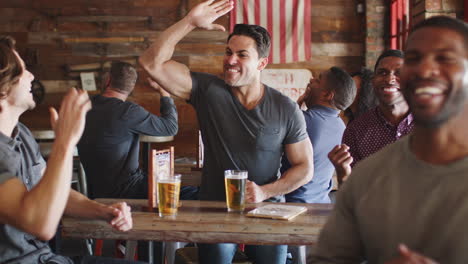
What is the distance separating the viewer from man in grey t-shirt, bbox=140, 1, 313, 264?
2076mm

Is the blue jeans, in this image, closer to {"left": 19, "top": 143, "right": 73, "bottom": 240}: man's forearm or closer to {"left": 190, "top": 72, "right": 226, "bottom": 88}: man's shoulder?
{"left": 190, "top": 72, "right": 226, "bottom": 88}: man's shoulder

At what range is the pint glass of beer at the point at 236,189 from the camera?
1724 mm

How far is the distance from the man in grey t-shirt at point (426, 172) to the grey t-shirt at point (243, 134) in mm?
977

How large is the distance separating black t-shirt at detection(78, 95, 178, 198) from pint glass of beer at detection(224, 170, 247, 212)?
60.7 inches

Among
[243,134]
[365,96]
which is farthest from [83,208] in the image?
[365,96]

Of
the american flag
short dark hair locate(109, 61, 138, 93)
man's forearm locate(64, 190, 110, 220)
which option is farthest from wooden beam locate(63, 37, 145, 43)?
man's forearm locate(64, 190, 110, 220)

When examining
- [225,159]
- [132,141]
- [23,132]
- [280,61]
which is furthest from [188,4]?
[23,132]

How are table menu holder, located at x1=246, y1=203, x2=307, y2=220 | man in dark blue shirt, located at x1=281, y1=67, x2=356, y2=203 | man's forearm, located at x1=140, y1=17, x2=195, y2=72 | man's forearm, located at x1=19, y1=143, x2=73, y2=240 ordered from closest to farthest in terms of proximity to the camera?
man's forearm, located at x1=19, y1=143, x2=73, y2=240, table menu holder, located at x1=246, y1=203, x2=307, y2=220, man's forearm, located at x1=140, y1=17, x2=195, y2=72, man in dark blue shirt, located at x1=281, y1=67, x2=356, y2=203

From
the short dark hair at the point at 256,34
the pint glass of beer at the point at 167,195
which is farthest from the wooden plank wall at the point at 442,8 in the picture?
the pint glass of beer at the point at 167,195

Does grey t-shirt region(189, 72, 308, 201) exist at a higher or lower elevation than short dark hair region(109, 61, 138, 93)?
lower

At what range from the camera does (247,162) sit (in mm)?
2074

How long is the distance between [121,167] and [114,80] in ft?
1.93

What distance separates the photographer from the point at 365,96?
3.55 meters

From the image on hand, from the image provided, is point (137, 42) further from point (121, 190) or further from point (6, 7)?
point (121, 190)
